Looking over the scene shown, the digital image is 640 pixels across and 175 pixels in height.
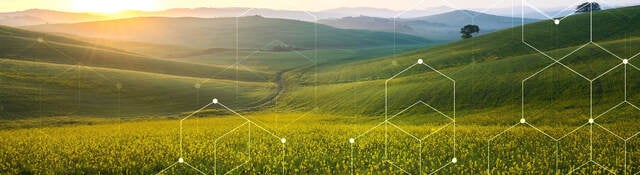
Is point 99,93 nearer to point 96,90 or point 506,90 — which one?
point 96,90

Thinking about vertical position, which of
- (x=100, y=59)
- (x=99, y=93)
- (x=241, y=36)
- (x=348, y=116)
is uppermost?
(x=241, y=36)

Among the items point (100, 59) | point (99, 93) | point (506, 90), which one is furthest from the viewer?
point (100, 59)

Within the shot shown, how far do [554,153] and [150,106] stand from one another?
36414mm

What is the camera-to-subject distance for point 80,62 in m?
76.4

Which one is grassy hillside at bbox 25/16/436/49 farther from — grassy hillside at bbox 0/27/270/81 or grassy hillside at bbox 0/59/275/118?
grassy hillside at bbox 0/59/275/118

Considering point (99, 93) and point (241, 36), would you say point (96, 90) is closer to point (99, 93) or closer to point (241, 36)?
point (99, 93)

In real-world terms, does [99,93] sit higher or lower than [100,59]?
lower

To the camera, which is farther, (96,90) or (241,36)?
(241,36)

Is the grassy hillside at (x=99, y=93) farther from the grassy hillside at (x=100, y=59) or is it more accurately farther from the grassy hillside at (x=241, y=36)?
the grassy hillside at (x=241, y=36)
